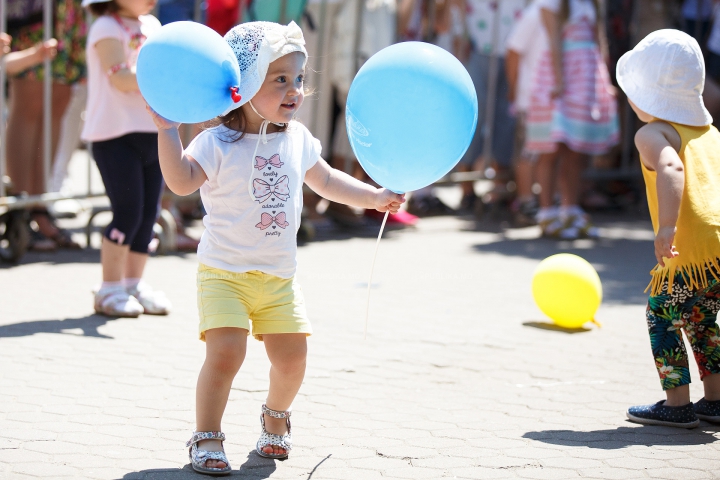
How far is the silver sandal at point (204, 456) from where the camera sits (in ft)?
10.4

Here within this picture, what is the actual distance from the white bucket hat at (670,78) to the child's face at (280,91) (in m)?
1.51

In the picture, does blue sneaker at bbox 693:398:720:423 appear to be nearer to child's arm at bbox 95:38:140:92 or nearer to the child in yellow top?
the child in yellow top

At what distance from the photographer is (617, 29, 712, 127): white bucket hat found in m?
3.87

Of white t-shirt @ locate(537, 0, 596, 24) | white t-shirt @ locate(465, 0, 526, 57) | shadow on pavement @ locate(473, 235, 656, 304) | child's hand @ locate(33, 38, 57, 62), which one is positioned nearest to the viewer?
child's hand @ locate(33, 38, 57, 62)

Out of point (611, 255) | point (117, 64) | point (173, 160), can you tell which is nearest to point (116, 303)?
point (117, 64)

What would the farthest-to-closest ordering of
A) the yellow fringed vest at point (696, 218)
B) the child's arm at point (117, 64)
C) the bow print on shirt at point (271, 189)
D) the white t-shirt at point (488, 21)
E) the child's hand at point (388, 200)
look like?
the white t-shirt at point (488, 21), the child's arm at point (117, 64), the yellow fringed vest at point (696, 218), the child's hand at point (388, 200), the bow print on shirt at point (271, 189)

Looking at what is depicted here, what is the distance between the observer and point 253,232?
334 centimetres

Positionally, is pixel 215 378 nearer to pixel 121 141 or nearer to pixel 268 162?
pixel 268 162

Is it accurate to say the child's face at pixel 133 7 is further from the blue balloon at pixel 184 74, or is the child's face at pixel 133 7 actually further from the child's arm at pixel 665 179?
the child's arm at pixel 665 179

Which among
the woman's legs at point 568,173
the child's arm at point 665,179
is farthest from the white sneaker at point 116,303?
the woman's legs at point 568,173

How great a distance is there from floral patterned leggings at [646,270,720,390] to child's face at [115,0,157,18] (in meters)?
3.15

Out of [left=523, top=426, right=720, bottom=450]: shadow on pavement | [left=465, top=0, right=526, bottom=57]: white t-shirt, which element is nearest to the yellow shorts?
[left=523, top=426, right=720, bottom=450]: shadow on pavement

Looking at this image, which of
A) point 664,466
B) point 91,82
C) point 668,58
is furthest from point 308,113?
point 664,466

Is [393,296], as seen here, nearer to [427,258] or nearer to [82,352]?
[427,258]
